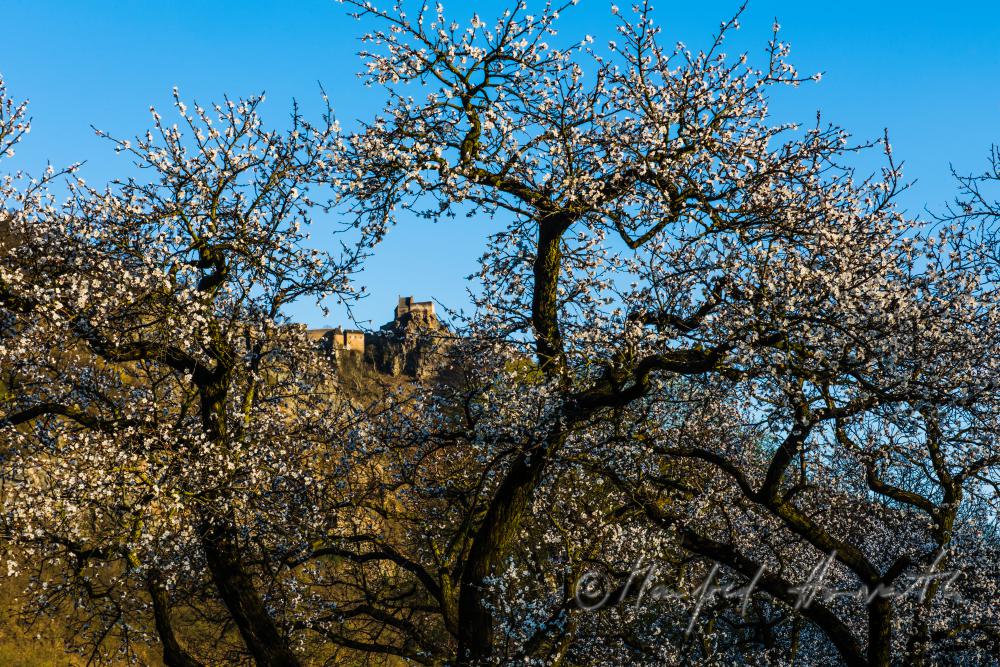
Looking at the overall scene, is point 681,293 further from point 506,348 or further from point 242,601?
point 242,601

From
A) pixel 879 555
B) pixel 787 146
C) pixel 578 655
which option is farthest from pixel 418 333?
pixel 879 555

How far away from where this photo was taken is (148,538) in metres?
12.8

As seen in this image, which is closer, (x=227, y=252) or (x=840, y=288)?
(x=840, y=288)

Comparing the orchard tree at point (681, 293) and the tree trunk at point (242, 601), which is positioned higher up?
the orchard tree at point (681, 293)

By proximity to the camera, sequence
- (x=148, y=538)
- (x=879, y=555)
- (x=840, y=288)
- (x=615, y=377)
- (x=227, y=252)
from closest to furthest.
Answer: (x=840, y=288)
(x=615, y=377)
(x=148, y=538)
(x=227, y=252)
(x=879, y=555)

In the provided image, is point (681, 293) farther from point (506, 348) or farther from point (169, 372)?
point (169, 372)

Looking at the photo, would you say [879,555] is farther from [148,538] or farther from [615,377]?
[148,538]

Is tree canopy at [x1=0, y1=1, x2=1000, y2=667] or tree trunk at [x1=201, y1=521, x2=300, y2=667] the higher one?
tree canopy at [x1=0, y1=1, x2=1000, y2=667]

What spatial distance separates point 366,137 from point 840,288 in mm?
7013

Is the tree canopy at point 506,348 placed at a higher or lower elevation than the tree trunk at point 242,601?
higher

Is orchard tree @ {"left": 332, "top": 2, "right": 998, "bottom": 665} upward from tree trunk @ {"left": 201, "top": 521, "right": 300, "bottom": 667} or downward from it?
upward

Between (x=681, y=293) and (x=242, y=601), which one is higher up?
(x=681, y=293)

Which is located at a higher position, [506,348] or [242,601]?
[506,348]

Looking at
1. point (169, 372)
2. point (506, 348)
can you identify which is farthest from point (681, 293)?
point (169, 372)
